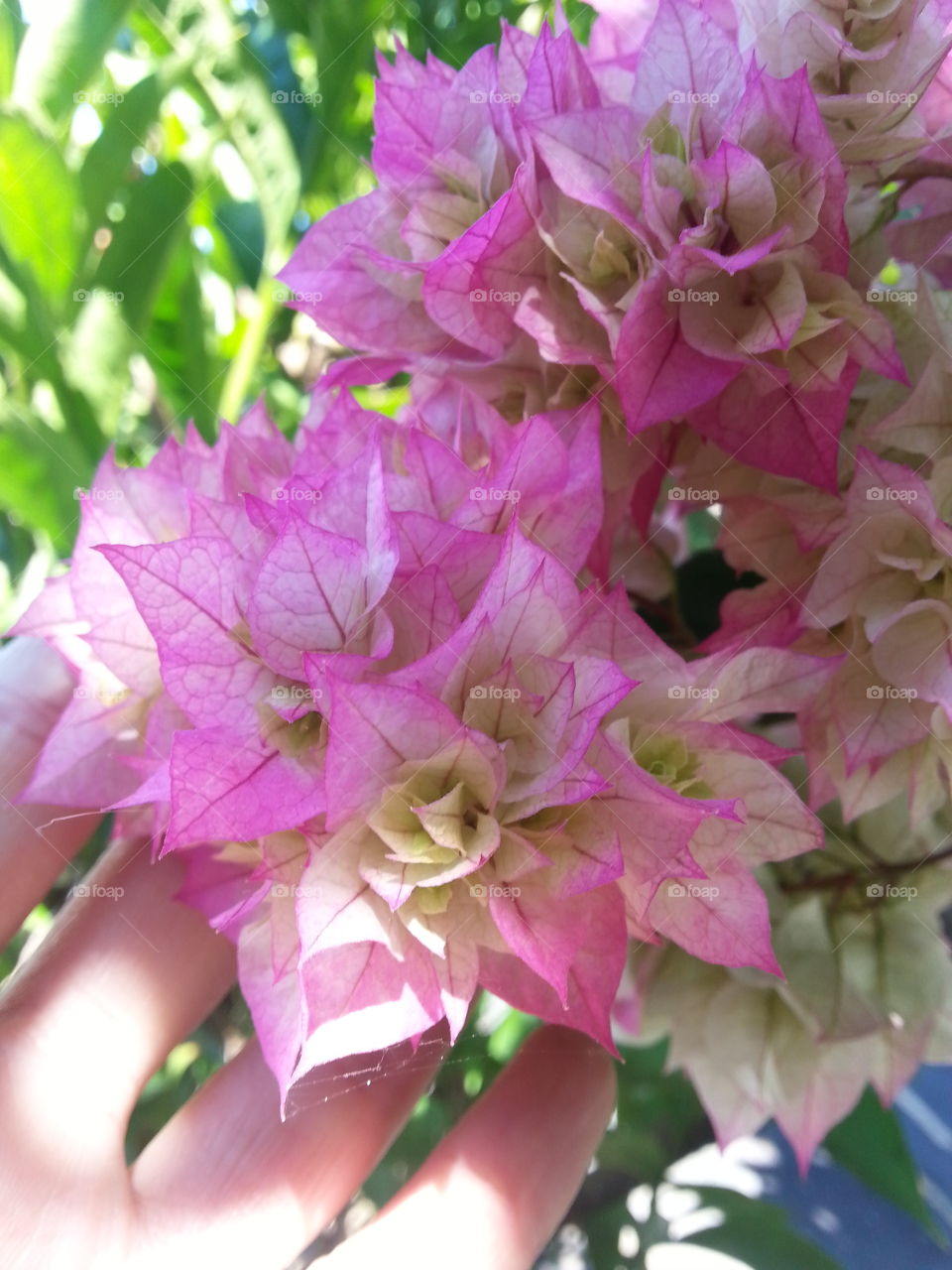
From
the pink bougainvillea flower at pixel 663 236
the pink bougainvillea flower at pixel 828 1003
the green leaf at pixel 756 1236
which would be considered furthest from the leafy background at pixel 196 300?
the pink bougainvillea flower at pixel 663 236

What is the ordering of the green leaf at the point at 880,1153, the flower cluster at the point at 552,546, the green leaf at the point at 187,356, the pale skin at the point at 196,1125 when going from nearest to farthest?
the flower cluster at the point at 552,546, the pale skin at the point at 196,1125, the green leaf at the point at 880,1153, the green leaf at the point at 187,356

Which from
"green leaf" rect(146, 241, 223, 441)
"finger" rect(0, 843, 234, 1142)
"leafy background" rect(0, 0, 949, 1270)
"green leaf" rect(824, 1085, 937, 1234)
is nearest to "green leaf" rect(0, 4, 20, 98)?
"leafy background" rect(0, 0, 949, 1270)

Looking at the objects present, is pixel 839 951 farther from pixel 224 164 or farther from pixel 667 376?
pixel 224 164

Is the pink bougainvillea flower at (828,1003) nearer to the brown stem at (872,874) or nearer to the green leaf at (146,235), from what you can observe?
the brown stem at (872,874)

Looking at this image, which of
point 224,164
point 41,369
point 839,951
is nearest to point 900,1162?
point 839,951

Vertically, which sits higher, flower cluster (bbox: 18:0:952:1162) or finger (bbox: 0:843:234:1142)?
flower cluster (bbox: 18:0:952:1162)

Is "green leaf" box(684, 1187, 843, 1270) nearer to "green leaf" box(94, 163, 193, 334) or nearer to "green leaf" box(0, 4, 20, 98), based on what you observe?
"green leaf" box(94, 163, 193, 334)

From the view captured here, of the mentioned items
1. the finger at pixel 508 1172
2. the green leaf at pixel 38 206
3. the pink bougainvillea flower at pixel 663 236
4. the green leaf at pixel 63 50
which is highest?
the green leaf at pixel 63 50
